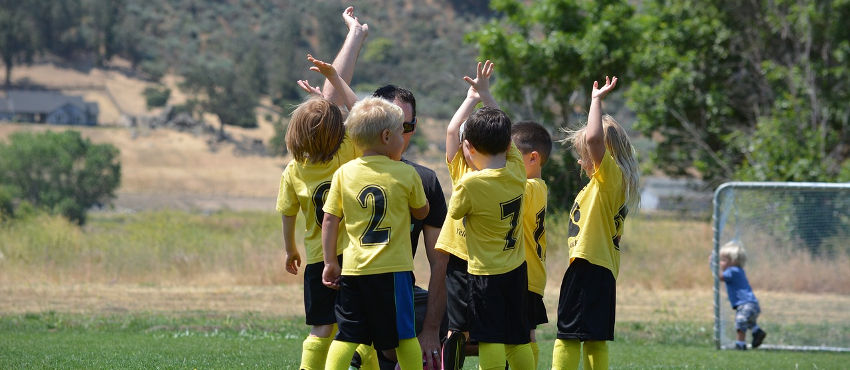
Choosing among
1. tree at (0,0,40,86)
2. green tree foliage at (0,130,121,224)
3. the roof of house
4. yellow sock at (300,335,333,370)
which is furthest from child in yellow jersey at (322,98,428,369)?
tree at (0,0,40,86)

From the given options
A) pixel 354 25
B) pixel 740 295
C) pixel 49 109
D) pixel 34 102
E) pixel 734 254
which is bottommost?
pixel 740 295

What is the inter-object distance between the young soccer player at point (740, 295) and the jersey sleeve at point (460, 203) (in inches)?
273

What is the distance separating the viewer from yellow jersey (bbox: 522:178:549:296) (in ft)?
18.7

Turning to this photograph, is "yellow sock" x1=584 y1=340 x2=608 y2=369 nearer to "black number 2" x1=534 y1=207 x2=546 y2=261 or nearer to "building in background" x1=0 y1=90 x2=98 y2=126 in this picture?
"black number 2" x1=534 y1=207 x2=546 y2=261

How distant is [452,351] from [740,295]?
22.2 feet

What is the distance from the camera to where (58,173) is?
45.2m

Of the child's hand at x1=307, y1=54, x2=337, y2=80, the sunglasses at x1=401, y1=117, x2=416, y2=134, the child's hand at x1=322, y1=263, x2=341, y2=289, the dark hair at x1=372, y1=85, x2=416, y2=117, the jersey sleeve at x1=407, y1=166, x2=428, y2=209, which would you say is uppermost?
the child's hand at x1=307, y1=54, x2=337, y2=80

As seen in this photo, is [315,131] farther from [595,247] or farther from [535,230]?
[595,247]

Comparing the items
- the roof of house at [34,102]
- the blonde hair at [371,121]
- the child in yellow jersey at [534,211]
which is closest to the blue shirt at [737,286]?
the child in yellow jersey at [534,211]

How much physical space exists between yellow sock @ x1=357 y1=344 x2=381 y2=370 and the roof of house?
3504 inches

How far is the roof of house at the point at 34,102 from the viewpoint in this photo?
87800mm

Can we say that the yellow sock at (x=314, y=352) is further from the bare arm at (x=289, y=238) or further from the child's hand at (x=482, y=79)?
the child's hand at (x=482, y=79)

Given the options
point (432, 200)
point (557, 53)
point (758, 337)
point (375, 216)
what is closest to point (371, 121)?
point (375, 216)

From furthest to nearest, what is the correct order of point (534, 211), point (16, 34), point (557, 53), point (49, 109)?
1. point (16, 34)
2. point (49, 109)
3. point (557, 53)
4. point (534, 211)
